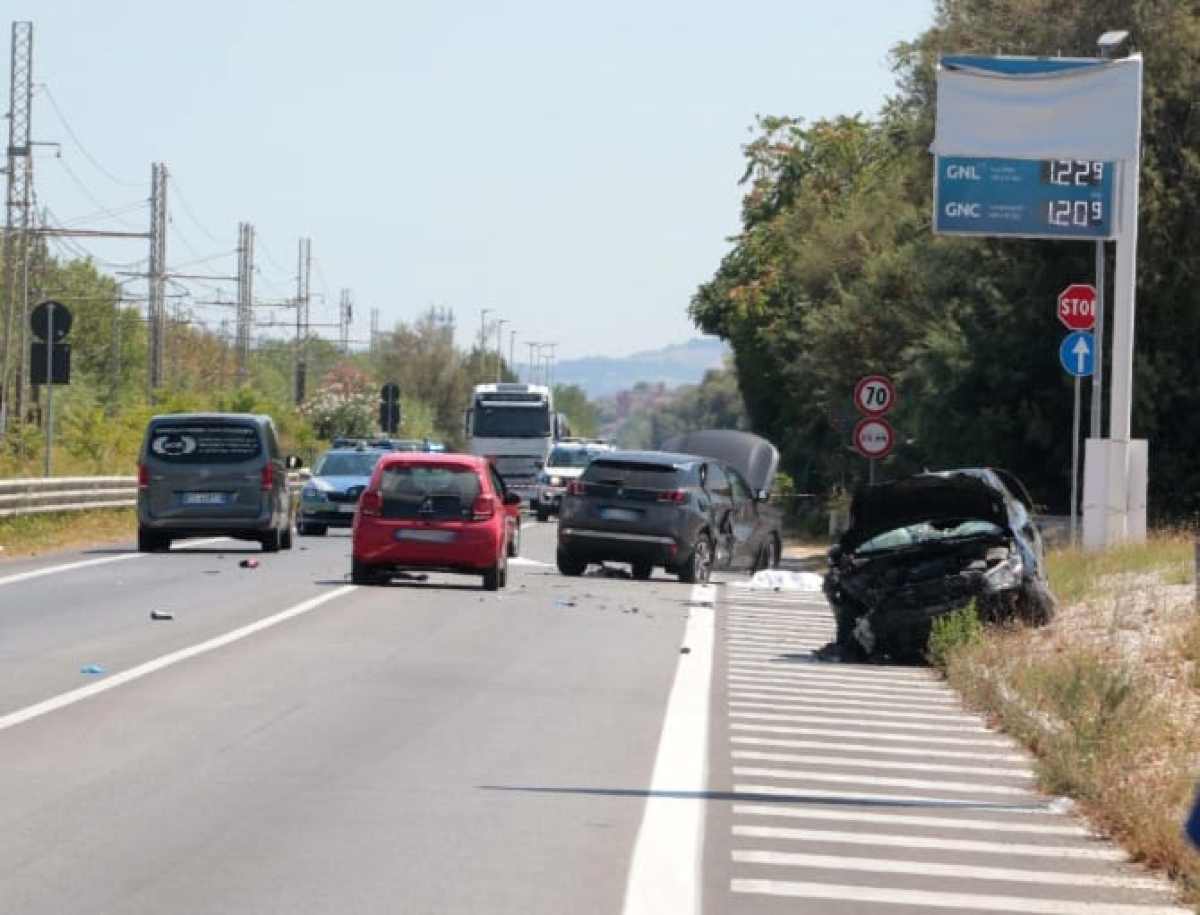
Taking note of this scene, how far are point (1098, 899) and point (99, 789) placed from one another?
15.3ft

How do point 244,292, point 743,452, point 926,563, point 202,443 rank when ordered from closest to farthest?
point 926,563 < point 202,443 < point 743,452 < point 244,292

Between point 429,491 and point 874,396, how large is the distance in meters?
11.0

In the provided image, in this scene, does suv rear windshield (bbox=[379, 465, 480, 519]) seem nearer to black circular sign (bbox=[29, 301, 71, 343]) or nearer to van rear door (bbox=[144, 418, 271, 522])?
van rear door (bbox=[144, 418, 271, 522])

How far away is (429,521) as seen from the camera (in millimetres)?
28328

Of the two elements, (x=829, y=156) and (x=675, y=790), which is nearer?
(x=675, y=790)

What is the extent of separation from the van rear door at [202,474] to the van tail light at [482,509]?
24.9 ft

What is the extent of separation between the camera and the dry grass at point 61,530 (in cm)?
3688

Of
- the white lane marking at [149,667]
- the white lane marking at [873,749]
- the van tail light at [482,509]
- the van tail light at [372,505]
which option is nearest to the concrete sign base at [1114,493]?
the van tail light at [482,509]

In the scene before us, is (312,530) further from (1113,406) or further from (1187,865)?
(1187,865)

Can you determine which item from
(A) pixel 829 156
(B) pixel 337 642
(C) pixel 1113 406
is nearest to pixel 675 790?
(B) pixel 337 642

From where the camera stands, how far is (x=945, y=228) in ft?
112

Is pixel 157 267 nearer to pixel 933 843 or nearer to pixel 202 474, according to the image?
pixel 202 474

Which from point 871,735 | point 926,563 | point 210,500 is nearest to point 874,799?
point 871,735

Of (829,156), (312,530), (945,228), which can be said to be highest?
(829,156)
